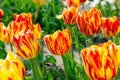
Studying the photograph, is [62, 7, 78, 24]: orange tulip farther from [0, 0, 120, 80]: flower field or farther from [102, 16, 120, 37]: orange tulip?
[102, 16, 120, 37]: orange tulip

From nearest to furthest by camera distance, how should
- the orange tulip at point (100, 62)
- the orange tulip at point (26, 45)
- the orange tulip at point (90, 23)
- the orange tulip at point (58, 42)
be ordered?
1. the orange tulip at point (100, 62)
2. the orange tulip at point (26, 45)
3. the orange tulip at point (58, 42)
4. the orange tulip at point (90, 23)

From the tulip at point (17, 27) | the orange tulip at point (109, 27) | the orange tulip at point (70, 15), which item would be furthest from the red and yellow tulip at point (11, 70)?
the orange tulip at point (70, 15)

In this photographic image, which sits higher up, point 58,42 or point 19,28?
point 19,28

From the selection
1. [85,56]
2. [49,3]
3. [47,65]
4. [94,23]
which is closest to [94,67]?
[85,56]

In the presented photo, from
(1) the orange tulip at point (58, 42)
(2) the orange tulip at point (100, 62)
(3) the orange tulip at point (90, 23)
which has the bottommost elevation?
(2) the orange tulip at point (100, 62)

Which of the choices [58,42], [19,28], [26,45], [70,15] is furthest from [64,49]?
[70,15]

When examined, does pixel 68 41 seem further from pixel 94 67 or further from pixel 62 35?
pixel 94 67

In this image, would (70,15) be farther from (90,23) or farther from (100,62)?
(100,62)

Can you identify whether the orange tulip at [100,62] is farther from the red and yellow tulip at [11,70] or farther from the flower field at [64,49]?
the red and yellow tulip at [11,70]

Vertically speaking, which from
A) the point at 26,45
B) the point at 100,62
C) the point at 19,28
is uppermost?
the point at 19,28
